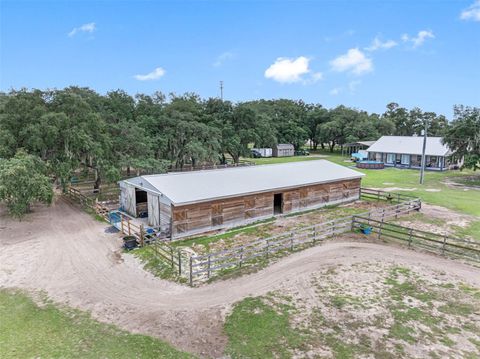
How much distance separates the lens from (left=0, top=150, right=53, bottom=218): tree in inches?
647

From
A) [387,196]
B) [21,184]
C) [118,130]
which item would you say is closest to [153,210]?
[21,184]

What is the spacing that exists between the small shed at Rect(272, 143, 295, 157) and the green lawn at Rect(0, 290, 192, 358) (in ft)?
164

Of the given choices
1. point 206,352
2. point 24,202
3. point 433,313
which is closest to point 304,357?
point 206,352

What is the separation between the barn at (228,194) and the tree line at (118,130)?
177 inches

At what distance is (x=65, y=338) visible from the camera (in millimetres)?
8336

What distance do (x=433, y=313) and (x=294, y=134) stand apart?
52.7m

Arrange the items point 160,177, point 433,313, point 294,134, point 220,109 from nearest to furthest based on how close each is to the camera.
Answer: point 433,313
point 160,177
point 220,109
point 294,134

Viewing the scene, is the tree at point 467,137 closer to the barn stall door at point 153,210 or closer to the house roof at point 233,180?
the house roof at point 233,180

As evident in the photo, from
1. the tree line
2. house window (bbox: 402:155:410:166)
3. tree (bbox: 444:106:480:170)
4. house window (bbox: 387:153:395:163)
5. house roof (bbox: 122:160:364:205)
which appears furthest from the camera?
house window (bbox: 387:153:395:163)

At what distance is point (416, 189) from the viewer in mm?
28109

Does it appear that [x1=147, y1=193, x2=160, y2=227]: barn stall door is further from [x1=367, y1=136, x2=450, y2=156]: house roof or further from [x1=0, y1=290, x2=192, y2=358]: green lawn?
[x1=367, y1=136, x2=450, y2=156]: house roof

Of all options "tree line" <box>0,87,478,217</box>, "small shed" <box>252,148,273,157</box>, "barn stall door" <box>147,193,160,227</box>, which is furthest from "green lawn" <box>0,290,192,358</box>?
"small shed" <box>252,148,273,157</box>

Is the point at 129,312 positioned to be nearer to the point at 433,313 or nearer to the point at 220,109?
the point at 433,313

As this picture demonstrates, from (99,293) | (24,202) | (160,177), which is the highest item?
(160,177)
